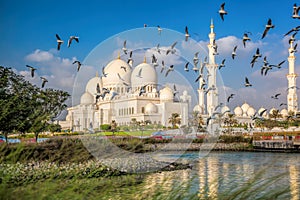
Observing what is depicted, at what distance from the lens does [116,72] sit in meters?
65.8

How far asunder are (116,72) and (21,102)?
1825 inches

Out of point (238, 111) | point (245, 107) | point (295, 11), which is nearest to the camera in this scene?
point (295, 11)

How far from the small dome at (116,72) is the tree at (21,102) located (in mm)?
33261

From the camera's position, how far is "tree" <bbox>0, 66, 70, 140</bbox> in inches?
660

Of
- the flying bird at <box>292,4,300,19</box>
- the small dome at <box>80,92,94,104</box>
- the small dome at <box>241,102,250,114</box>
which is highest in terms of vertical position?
the small dome at <box>80,92,94,104</box>

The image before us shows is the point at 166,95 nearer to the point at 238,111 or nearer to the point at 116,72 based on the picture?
the point at 116,72

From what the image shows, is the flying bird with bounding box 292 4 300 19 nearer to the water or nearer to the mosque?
the water

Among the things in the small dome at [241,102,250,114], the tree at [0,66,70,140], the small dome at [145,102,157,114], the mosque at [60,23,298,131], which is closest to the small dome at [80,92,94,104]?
the mosque at [60,23,298,131]

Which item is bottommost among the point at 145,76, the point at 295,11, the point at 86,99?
the point at 295,11

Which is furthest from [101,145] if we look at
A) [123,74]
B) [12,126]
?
[123,74]

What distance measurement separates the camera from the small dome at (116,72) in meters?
64.4

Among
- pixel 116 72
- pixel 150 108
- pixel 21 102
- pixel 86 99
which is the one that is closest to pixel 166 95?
pixel 150 108

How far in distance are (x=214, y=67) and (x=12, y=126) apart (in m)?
32.7

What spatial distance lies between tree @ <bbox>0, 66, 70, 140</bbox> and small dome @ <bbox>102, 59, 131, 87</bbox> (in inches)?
1309
